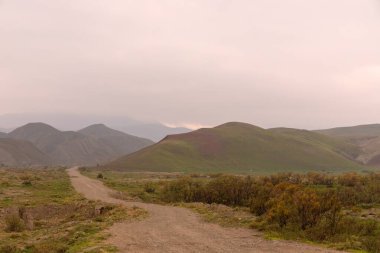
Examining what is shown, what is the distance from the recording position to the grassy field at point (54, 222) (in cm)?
2194

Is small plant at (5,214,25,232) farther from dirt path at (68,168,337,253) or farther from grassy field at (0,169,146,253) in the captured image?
dirt path at (68,168,337,253)

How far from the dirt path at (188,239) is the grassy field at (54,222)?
131 centimetres

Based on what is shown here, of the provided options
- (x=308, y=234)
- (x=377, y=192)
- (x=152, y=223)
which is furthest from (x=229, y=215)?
(x=377, y=192)

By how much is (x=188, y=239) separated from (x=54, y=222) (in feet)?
49.0

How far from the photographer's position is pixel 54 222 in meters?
33.2

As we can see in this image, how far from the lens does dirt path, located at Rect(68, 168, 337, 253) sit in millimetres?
20047

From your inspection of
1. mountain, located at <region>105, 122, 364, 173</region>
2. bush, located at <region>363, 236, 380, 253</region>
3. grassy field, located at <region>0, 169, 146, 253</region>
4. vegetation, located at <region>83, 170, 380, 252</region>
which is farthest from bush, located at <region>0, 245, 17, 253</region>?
mountain, located at <region>105, 122, 364, 173</region>

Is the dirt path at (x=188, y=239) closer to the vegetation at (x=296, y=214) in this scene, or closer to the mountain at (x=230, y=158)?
the vegetation at (x=296, y=214)

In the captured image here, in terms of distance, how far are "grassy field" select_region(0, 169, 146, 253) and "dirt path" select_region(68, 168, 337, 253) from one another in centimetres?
131

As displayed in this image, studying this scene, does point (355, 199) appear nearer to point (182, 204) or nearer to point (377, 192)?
point (377, 192)

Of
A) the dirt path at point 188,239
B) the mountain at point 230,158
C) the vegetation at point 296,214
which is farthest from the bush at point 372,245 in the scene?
the mountain at point 230,158

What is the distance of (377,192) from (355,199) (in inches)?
227

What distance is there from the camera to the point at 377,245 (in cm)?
2044

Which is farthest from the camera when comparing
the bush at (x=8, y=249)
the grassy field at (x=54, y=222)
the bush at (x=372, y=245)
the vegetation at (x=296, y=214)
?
A: the vegetation at (x=296, y=214)
